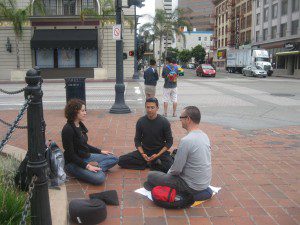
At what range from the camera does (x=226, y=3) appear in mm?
86562

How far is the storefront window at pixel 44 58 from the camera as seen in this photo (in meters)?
31.9

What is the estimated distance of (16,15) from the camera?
29094 mm

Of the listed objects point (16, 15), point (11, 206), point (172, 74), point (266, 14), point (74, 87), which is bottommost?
point (11, 206)

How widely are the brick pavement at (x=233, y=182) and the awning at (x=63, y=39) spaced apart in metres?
22.3

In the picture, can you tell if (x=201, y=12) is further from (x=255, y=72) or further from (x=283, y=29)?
(x=255, y=72)

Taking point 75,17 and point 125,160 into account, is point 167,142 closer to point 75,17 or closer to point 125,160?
point 125,160

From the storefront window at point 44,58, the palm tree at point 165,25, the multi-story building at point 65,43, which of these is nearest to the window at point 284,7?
the palm tree at point 165,25

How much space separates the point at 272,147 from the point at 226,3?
84.8 meters

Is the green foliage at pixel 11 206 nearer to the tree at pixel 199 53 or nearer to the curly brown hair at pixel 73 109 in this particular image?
the curly brown hair at pixel 73 109

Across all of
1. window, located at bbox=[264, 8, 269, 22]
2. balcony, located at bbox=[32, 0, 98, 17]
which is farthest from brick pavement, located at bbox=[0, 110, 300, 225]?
window, located at bbox=[264, 8, 269, 22]

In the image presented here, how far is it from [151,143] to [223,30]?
296ft

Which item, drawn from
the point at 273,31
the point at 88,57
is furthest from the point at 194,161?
the point at 273,31

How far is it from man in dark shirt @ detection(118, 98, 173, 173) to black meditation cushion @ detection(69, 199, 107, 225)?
172cm

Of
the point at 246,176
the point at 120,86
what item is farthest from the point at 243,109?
the point at 246,176
